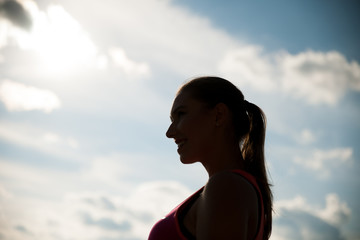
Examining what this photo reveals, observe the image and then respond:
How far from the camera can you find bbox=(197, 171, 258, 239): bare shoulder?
230 cm

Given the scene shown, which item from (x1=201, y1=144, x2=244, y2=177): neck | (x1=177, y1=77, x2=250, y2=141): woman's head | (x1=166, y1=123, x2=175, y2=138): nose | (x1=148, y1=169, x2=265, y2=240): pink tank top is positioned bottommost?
(x1=148, y1=169, x2=265, y2=240): pink tank top

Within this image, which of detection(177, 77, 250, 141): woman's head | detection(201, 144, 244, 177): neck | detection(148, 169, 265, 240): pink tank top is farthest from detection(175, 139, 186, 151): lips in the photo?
detection(148, 169, 265, 240): pink tank top

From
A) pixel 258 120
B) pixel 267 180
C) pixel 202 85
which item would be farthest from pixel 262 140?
pixel 202 85

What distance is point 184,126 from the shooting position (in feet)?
10.9

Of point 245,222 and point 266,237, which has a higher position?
point 266,237

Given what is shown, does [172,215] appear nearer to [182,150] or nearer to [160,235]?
[160,235]

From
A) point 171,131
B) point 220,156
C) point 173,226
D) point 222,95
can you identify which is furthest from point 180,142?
point 173,226

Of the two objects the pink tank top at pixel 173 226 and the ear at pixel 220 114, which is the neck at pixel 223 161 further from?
the pink tank top at pixel 173 226

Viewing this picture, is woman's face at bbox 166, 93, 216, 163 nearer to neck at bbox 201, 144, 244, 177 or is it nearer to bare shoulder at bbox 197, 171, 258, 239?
neck at bbox 201, 144, 244, 177

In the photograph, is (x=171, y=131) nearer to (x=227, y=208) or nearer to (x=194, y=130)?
(x=194, y=130)

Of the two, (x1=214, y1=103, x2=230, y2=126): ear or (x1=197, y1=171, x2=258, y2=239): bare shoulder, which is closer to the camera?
(x1=197, y1=171, x2=258, y2=239): bare shoulder

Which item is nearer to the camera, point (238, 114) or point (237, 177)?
point (237, 177)

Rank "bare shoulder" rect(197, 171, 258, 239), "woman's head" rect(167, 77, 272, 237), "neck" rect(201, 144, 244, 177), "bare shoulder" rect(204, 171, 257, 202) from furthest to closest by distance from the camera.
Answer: "woman's head" rect(167, 77, 272, 237)
"neck" rect(201, 144, 244, 177)
"bare shoulder" rect(204, 171, 257, 202)
"bare shoulder" rect(197, 171, 258, 239)

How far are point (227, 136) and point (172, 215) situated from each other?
2.93ft
